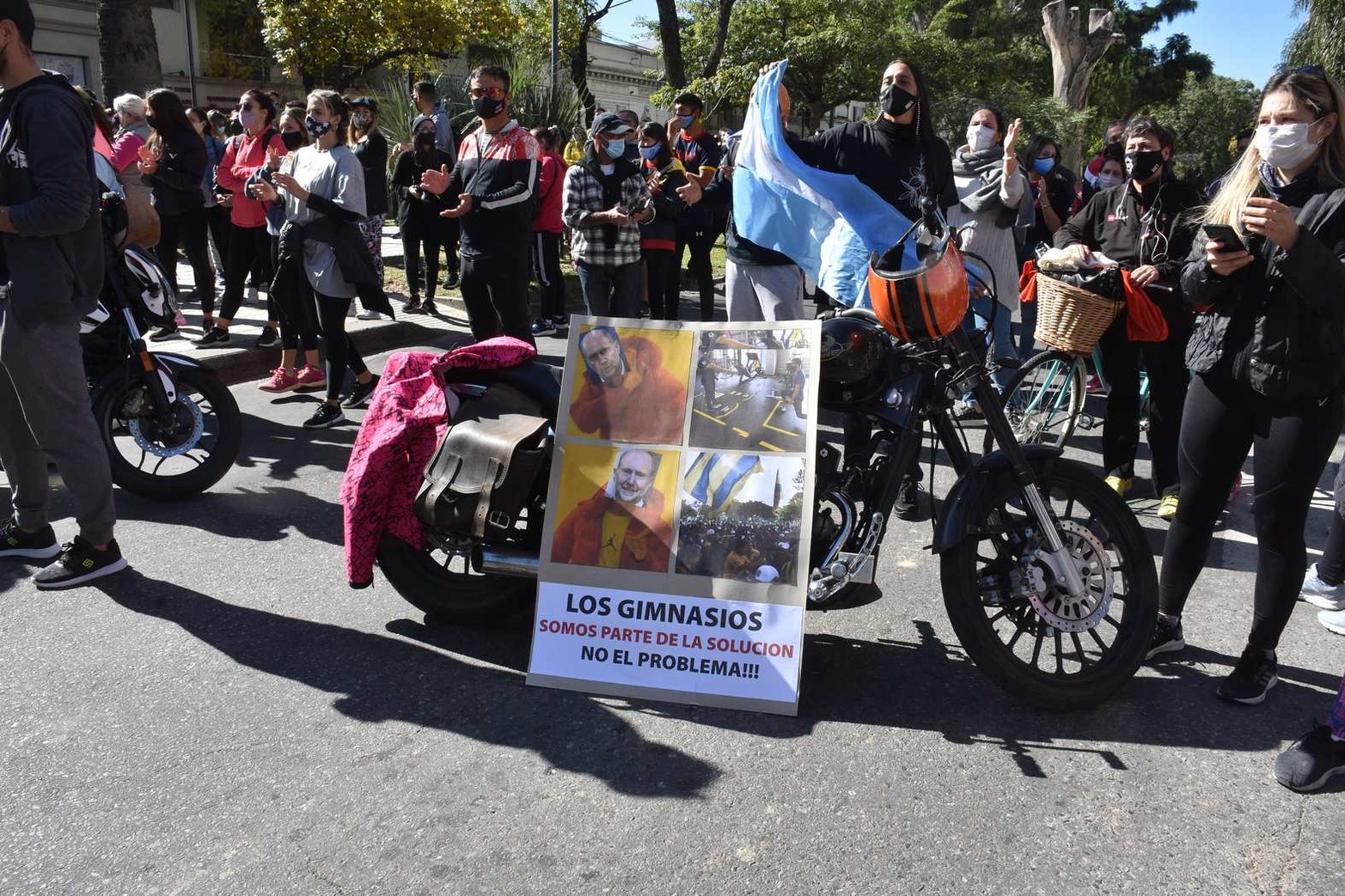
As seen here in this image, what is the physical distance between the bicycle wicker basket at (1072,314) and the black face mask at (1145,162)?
651 millimetres

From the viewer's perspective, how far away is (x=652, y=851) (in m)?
2.60

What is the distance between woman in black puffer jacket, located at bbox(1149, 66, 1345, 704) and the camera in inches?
118

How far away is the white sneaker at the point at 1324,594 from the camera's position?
13.6ft

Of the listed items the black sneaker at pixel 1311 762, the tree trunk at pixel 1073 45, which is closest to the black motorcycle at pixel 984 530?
the black sneaker at pixel 1311 762

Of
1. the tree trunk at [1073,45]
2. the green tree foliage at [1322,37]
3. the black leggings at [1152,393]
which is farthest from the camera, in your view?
the tree trunk at [1073,45]

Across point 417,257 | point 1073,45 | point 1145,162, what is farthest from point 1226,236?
point 1073,45

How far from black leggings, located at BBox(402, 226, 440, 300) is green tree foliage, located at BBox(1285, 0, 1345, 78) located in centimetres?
1679

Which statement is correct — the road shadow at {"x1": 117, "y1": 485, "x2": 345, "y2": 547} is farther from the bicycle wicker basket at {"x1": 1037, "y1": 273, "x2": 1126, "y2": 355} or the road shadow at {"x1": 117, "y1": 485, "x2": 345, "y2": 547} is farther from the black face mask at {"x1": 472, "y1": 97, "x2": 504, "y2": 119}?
the bicycle wicker basket at {"x1": 1037, "y1": 273, "x2": 1126, "y2": 355}

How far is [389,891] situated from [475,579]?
4.62 ft

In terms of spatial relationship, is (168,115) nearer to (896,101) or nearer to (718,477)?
(896,101)

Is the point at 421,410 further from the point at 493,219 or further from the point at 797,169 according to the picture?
the point at 493,219

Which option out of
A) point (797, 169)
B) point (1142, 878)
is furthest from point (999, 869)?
point (797, 169)

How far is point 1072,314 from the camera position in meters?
5.19

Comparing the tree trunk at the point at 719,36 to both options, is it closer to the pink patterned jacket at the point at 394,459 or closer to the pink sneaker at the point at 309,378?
the pink sneaker at the point at 309,378
